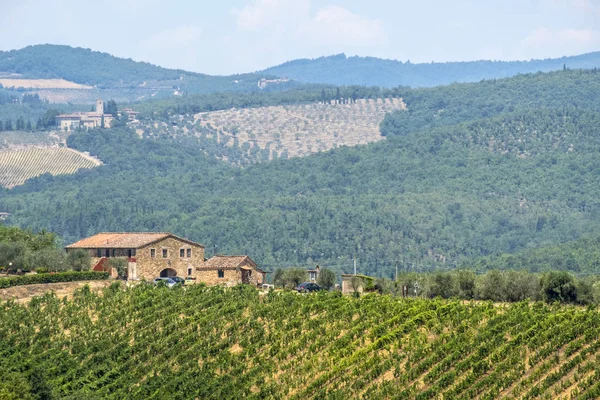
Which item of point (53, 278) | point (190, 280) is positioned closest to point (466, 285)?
point (190, 280)

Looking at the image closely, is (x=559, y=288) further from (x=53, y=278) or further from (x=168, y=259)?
(x=168, y=259)

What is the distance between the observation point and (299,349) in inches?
2948

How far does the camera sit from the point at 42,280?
94.7m

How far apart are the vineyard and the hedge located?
17.8ft

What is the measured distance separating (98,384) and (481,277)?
28453mm

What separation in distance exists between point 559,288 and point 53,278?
1325 inches

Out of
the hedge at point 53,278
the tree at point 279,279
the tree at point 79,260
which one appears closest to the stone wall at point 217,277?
the tree at point 279,279

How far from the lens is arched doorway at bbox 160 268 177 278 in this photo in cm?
10712

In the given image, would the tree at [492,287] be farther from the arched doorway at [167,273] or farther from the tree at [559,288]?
the arched doorway at [167,273]

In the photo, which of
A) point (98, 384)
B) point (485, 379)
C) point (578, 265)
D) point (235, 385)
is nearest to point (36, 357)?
point (98, 384)

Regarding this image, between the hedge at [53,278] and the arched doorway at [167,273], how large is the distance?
724 centimetres

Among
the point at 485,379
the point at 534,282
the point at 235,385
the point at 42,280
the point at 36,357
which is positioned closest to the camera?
the point at 485,379

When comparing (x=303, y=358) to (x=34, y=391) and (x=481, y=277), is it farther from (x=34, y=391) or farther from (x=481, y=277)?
(x=481, y=277)

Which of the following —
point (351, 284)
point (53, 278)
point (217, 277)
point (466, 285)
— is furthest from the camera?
point (217, 277)
